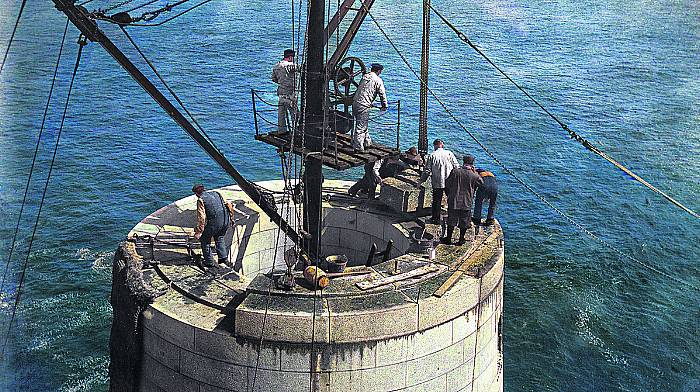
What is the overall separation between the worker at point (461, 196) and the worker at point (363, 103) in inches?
93.2

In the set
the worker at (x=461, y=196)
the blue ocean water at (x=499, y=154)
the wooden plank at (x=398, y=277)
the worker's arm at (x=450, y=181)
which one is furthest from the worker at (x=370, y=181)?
the blue ocean water at (x=499, y=154)

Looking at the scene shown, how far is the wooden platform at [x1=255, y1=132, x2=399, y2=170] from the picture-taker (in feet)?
70.3

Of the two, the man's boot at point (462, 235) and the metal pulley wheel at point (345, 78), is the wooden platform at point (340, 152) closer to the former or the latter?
the metal pulley wheel at point (345, 78)

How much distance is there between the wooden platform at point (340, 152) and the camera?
21422mm

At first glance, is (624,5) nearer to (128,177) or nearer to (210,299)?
(128,177)

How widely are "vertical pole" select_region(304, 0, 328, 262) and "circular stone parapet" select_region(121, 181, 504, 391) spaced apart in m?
2.59

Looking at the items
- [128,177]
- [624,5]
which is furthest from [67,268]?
[624,5]

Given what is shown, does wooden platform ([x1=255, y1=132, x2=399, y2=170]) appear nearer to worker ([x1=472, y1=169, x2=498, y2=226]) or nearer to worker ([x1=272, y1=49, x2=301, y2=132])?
worker ([x1=272, y1=49, x2=301, y2=132])

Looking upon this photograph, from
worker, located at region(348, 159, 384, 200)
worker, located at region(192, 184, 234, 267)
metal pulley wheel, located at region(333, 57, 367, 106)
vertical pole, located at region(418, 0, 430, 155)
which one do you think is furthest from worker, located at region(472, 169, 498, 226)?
worker, located at region(192, 184, 234, 267)

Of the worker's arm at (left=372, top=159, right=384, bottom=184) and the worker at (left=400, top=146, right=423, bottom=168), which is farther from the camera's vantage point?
the worker at (left=400, top=146, right=423, bottom=168)

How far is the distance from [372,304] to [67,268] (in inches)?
766

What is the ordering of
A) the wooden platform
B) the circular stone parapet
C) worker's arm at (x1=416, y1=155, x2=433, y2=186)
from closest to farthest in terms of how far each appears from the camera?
the circular stone parapet
the wooden platform
worker's arm at (x1=416, y1=155, x2=433, y2=186)

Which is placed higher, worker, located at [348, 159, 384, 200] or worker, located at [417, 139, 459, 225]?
worker, located at [417, 139, 459, 225]

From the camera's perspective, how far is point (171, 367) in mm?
18953
